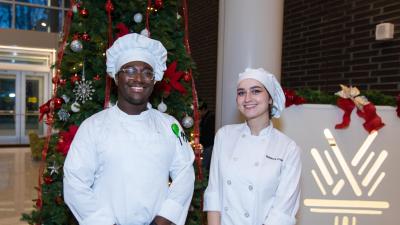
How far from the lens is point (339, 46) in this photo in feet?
15.4

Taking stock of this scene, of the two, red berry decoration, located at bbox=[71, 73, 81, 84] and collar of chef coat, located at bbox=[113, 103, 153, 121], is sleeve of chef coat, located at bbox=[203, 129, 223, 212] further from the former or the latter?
red berry decoration, located at bbox=[71, 73, 81, 84]

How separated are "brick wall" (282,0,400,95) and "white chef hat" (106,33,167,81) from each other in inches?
113

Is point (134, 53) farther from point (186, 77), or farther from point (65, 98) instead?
point (65, 98)

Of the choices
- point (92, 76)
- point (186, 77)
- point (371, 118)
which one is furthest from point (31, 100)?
point (371, 118)

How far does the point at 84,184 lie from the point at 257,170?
2.69 ft

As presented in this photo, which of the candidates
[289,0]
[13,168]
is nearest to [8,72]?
[13,168]

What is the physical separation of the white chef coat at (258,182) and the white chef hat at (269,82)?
12 centimetres

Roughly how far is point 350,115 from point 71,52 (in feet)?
6.85

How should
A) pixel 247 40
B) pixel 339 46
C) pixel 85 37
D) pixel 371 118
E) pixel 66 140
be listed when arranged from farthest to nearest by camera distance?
pixel 339 46 < pixel 247 40 < pixel 371 118 < pixel 85 37 < pixel 66 140

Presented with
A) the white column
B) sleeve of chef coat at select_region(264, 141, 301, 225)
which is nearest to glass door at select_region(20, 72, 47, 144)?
the white column

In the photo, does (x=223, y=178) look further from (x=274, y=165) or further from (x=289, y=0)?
(x=289, y=0)

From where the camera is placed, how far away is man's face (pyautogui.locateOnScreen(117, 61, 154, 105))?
188 cm

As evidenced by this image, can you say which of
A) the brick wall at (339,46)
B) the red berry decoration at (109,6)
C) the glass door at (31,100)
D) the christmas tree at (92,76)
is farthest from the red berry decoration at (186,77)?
the glass door at (31,100)

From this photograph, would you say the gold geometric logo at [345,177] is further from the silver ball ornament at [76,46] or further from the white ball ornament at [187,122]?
the silver ball ornament at [76,46]
